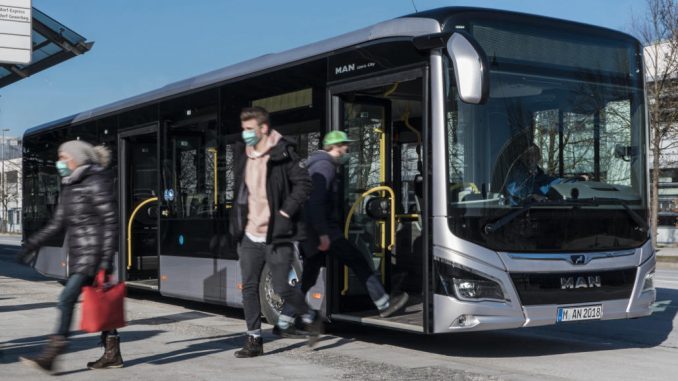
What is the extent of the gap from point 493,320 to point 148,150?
7862 mm

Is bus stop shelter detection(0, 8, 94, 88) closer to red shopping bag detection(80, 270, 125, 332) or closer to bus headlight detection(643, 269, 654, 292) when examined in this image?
red shopping bag detection(80, 270, 125, 332)

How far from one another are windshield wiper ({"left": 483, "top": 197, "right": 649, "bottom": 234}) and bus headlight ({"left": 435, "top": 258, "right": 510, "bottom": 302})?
0.41 m

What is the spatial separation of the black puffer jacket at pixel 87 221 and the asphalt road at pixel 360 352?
35.8 inches

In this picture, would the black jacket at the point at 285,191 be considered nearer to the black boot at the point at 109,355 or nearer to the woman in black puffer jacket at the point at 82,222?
the woman in black puffer jacket at the point at 82,222

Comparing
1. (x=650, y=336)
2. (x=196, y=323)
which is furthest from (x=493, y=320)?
(x=196, y=323)

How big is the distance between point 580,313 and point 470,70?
2.42 metres

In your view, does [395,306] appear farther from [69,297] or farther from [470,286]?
[69,297]

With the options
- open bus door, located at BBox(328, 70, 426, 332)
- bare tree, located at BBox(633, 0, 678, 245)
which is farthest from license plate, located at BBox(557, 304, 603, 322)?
bare tree, located at BBox(633, 0, 678, 245)

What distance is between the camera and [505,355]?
28.1 feet

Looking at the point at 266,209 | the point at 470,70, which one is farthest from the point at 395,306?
the point at 470,70

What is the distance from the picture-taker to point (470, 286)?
7684 millimetres

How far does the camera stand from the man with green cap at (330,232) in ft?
27.5

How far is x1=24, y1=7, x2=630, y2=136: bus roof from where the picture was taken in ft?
26.6

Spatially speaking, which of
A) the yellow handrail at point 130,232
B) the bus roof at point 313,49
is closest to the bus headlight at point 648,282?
the bus roof at point 313,49
